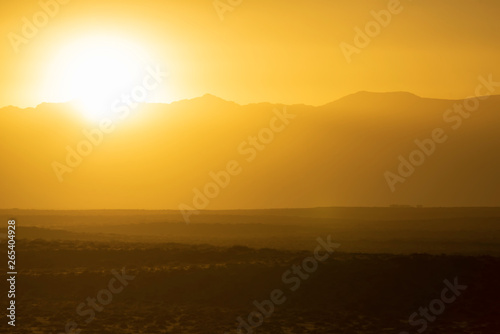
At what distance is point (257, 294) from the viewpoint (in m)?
25.9

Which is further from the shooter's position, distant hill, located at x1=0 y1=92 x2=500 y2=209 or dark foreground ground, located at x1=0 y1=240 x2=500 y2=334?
distant hill, located at x1=0 y1=92 x2=500 y2=209

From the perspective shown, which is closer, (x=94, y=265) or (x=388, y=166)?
(x=94, y=265)

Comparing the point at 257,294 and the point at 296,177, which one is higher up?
the point at 296,177

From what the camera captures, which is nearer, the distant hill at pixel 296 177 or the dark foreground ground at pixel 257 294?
the dark foreground ground at pixel 257 294

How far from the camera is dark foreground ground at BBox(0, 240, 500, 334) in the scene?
73.1 feet

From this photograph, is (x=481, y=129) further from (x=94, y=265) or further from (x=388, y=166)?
(x=94, y=265)

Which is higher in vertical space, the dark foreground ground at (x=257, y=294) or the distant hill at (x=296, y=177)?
the distant hill at (x=296, y=177)

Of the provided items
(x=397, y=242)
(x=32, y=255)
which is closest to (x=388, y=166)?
(x=397, y=242)

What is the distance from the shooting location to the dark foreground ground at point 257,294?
22.3 m

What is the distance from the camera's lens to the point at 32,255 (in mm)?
32188

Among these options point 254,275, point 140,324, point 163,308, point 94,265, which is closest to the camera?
point 140,324

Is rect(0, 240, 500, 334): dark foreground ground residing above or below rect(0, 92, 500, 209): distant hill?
below

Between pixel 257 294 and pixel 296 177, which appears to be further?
pixel 296 177

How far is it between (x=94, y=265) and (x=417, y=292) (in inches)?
527
